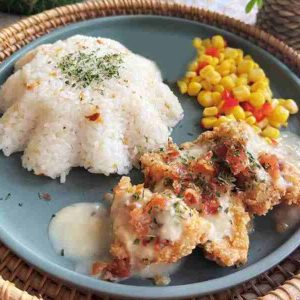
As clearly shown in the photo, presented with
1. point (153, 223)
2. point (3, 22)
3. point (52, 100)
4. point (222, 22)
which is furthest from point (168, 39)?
point (153, 223)

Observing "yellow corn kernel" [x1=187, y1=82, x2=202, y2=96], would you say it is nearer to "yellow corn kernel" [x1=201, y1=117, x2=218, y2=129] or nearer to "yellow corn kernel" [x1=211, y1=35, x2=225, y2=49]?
"yellow corn kernel" [x1=201, y1=117, x2=218, y2=129]

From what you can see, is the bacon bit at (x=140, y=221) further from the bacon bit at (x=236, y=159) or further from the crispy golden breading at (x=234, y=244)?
the bacon bit at (x=236, y=159)

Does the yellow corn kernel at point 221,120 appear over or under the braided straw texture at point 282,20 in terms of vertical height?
under

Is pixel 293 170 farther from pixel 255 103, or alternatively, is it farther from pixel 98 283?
pixel 98 283

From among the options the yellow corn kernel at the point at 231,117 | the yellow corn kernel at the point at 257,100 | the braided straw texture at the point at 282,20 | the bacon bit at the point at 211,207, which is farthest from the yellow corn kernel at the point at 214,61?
the bacon bit at the point at 211,207

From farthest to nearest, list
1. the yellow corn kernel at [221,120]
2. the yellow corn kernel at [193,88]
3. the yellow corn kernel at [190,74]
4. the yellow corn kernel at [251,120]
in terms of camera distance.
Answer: the yellow corn kernel at [190,74] < the yellow corn kernel at [193,88] < the yellow corn kernel at [251,120] < the yellow corn kernel at [221,120]

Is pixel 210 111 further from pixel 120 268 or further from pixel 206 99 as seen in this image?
pixel 120 268

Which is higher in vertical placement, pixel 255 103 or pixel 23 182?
pixel 255 103
